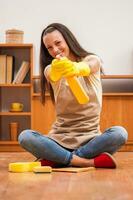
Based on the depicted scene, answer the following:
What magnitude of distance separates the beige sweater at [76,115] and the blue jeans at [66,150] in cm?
4

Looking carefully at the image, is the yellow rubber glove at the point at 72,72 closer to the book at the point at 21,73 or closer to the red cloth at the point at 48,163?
the red cloth at the point at 48,163

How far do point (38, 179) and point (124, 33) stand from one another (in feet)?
7.64

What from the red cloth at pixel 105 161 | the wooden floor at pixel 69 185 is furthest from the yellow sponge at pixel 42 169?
the red cloth at pixel 105 161

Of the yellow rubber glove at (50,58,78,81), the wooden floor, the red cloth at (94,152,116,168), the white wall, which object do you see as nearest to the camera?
the wooden floor

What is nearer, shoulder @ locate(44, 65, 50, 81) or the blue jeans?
the blue jeans

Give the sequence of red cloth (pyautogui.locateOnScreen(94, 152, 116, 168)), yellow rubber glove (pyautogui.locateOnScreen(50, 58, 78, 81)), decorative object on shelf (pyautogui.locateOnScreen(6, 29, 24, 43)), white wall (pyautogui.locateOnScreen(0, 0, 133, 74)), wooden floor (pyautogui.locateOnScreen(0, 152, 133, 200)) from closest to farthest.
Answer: wooden floor (pyautogui.locateOnScreen(0, 152, 133, 200))
yellow rubber glove (pyautogui.locateOnScreen(50, 58, 78, 81))
red cloth (pyautogui.locateOnScreen(94, 152, 116, 168))
decorative object on shelf (pyautogui.locateOnScreen(6, 29, 24, 43))
white wall (pyautogui.locateOnScreen(0, 0, 133, 74))

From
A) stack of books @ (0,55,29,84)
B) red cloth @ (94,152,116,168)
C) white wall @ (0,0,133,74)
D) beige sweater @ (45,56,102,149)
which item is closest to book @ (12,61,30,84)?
stack of books @ (0,55,29,84)

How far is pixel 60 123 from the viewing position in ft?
6.05

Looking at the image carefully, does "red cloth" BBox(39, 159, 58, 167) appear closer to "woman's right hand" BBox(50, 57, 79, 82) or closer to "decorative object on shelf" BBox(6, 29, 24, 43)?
"woman's right hand" BBox(50, 57, 79, 82)

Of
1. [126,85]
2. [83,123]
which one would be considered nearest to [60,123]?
[83,123]

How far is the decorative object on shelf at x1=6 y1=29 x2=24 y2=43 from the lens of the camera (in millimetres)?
3411

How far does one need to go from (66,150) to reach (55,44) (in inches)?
17.0

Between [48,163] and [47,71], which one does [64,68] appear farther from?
[48,163]

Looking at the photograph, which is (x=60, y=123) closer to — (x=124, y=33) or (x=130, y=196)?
(x=130, y=196)
